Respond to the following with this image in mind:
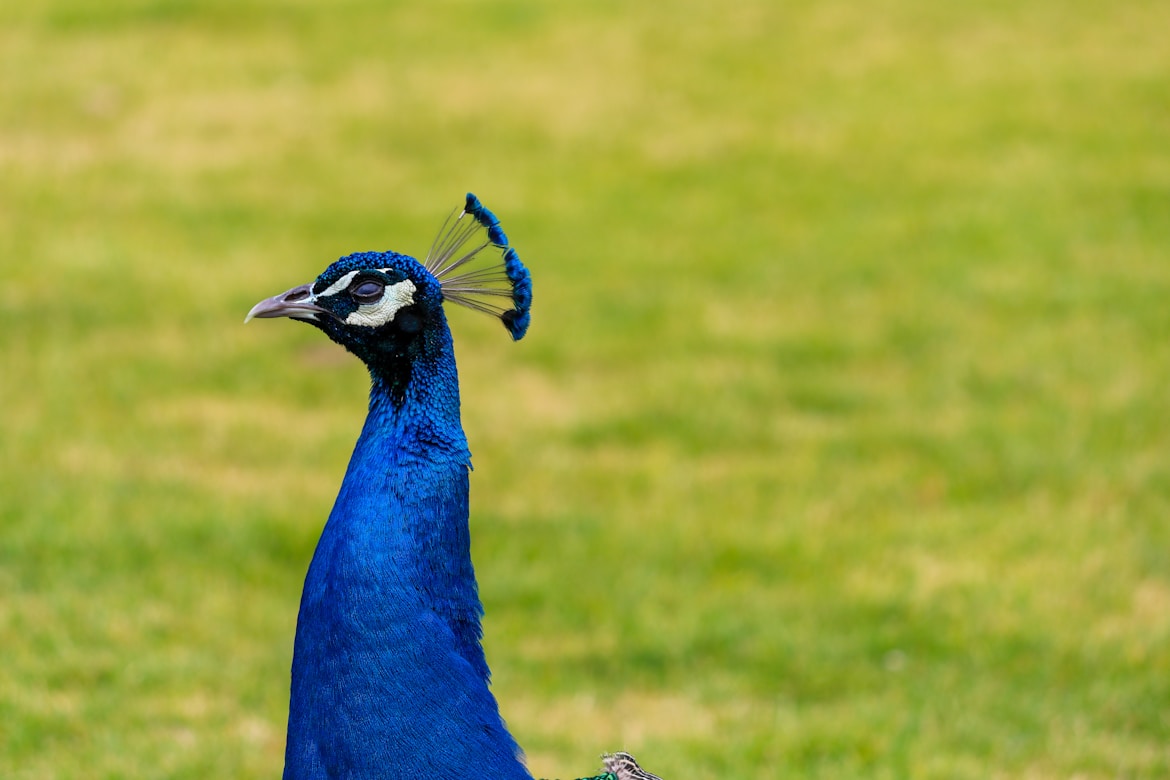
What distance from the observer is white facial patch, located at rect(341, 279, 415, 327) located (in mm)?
Result: 2854

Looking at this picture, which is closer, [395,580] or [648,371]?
[395,580]

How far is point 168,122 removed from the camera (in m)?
11.9

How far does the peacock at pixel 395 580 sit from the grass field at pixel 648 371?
1.95 m

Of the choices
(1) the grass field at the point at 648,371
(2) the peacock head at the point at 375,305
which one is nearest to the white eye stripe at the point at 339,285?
(2) the peacock head at the point at 375,305

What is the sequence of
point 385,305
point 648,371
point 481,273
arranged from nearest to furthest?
point 385,305 < point 481,273 < point 648,371

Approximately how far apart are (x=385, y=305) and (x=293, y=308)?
174 millimetres

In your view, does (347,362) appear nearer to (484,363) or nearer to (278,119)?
(484,363)

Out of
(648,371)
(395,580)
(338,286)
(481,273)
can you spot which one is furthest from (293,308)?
(648,371)

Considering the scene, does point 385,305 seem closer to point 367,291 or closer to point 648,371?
point 367,291

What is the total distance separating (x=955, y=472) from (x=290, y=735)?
4730 millimetres

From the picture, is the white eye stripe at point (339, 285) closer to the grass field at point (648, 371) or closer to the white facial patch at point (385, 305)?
the white facial patch at point (385, 305)

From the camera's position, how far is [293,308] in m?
2.89

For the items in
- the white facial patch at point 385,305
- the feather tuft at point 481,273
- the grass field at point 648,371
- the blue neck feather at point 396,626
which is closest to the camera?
the blue neck feather at point 396,626

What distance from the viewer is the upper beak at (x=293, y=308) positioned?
9.46ft
